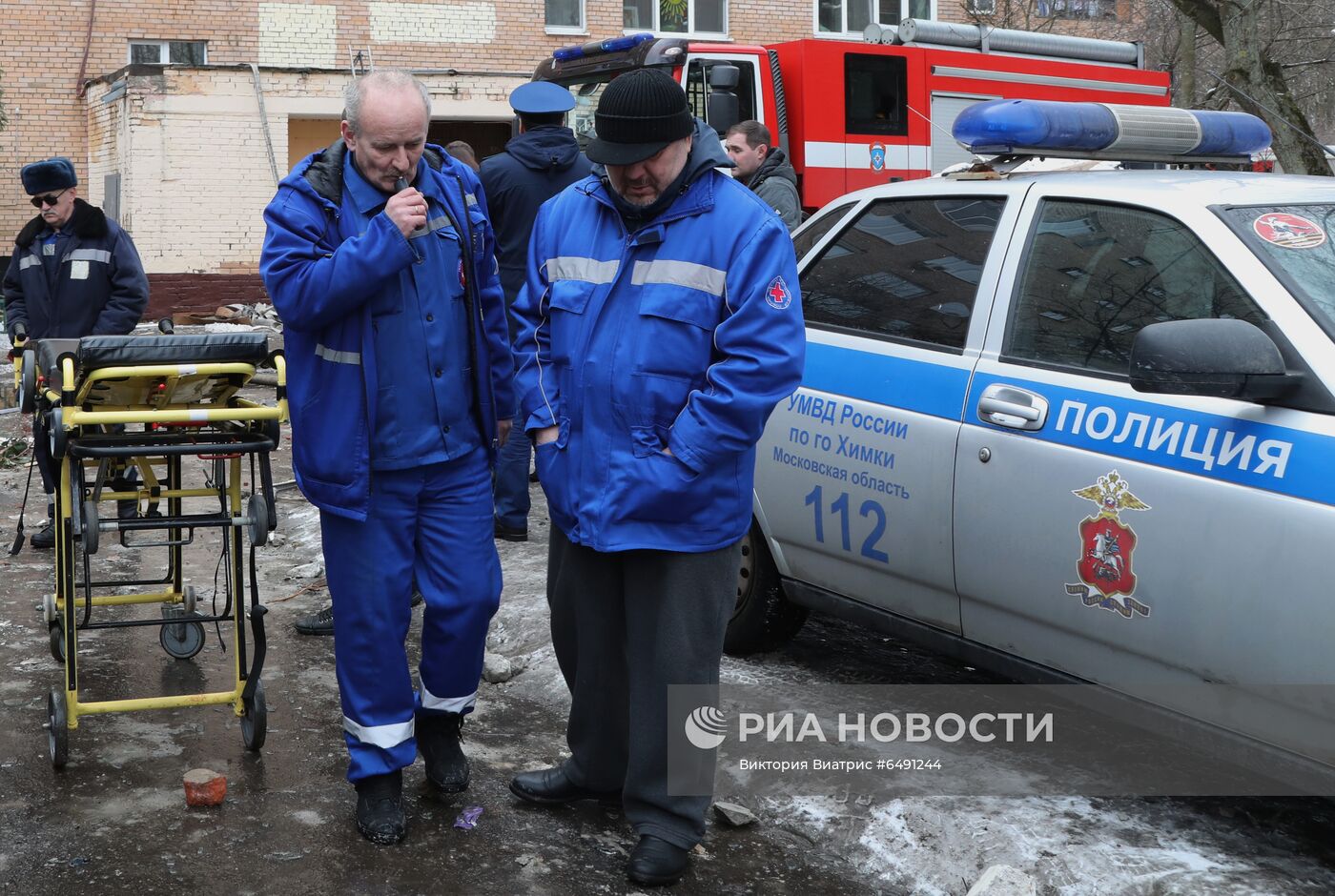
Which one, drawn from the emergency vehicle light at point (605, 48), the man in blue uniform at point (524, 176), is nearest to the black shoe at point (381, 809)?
the man in blue uniform at point (524, 176)

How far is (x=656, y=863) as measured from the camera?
3.50 metres

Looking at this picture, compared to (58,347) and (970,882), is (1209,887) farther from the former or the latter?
(58,347)

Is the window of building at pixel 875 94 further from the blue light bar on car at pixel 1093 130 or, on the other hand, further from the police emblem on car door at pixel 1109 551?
the police emblem on car door at pixel 1109 551

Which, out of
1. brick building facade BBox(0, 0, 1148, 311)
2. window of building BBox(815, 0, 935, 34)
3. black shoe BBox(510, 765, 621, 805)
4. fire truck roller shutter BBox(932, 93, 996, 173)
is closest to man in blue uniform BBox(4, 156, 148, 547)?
black shoe BBox(510, 765, 621, 805)

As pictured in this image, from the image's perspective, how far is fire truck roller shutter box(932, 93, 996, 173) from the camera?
14.1 metres

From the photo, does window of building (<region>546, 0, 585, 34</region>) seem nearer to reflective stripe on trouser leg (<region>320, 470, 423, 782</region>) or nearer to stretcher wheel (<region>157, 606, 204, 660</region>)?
stretcher wheel (<region>157, 606, 204, 660</region>)

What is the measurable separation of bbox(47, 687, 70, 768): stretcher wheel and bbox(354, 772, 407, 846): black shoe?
0.96 m

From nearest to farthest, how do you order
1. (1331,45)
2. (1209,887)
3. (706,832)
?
Answer: (1209,887), (706,832), (1331,45)

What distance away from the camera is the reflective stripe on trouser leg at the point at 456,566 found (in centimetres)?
380

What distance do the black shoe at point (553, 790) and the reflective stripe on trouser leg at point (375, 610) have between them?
36 cm

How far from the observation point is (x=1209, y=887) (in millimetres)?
3348

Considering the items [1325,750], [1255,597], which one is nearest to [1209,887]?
[1325,750]

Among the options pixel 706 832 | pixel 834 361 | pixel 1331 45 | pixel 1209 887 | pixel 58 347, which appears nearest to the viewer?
pixel 1209 887

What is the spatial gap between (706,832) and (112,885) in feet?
4.99
